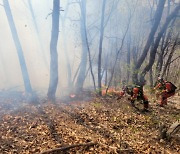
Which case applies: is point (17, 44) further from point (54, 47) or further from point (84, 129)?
point (84, 129)

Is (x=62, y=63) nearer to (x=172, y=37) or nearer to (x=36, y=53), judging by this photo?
(x=36, y=53)

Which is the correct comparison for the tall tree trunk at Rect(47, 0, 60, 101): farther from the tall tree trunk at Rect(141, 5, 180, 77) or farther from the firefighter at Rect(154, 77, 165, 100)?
the firefighter at Rect(154, 77, 165, 100)

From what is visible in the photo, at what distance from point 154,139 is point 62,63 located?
1891cm

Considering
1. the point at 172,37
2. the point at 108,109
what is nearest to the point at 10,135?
the point at 108,109

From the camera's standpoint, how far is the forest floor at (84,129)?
5.81 m

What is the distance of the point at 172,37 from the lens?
1603cm

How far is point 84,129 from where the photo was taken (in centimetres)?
700

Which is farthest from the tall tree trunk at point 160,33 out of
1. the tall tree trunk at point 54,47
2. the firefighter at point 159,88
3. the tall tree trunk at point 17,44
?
the tall tree trunk at point 17,44

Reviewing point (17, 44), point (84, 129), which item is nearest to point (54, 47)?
point (17, 44)

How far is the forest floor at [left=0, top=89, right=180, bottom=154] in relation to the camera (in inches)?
229

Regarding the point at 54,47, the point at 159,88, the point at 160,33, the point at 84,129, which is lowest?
the point at 84,129

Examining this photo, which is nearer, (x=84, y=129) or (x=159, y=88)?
(x=84, y=129)

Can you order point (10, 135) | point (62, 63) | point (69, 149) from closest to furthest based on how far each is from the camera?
1. point (69, 149)
2. point (10, 135)
3. point (62, 63)

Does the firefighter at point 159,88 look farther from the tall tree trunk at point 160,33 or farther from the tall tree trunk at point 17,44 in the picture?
the tall tree trunk at point 17,44
